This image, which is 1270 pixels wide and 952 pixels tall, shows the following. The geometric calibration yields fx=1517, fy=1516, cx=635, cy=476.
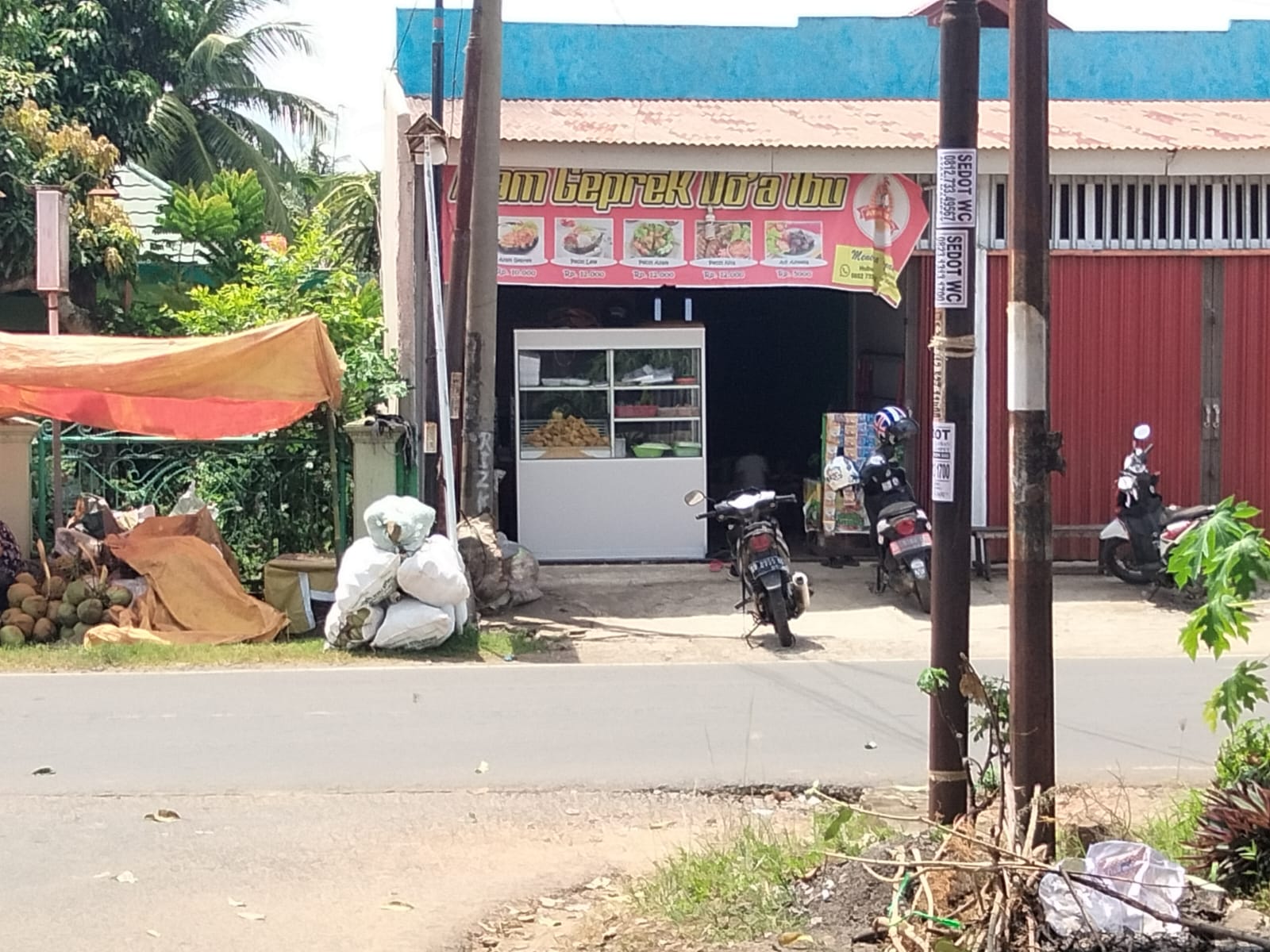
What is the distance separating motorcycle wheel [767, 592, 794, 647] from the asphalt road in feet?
2.03

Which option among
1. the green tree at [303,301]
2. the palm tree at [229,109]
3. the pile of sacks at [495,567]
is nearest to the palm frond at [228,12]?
the palm tree at [229,109]

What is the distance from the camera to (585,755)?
7582 mm

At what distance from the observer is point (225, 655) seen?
405 inches

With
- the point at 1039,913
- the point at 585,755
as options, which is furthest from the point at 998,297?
Answer: the point at 1039,913

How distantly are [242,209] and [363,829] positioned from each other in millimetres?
16239

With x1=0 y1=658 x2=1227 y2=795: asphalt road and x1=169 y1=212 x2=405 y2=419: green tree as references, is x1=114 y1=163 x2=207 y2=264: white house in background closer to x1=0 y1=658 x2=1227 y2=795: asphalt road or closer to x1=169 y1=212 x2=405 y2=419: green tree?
x1=169 y1=212 x2=405 y2=419: green tree

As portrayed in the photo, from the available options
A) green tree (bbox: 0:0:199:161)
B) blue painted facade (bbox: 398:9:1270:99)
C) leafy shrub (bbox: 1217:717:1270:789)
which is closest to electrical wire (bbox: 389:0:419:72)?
blue painted facade (bbox: 398:9:1270:99)

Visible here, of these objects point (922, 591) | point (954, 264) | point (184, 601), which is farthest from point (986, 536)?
point (954, 264)

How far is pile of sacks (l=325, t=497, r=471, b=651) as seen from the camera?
33.4 feet

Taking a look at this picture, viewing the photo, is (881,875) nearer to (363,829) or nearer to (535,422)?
(363,829)

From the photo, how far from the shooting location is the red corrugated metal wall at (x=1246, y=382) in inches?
547

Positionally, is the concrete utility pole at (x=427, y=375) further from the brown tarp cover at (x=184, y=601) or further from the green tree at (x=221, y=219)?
the green tree at (x=221, y=219)

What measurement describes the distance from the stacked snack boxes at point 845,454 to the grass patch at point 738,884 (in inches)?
314

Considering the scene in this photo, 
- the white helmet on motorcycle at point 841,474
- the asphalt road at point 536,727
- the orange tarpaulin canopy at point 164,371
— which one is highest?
the orange tarpaulin canopy at point 164,371
